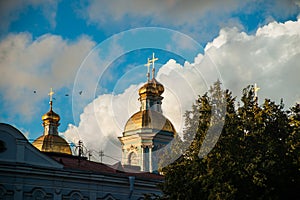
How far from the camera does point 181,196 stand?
2855 cm

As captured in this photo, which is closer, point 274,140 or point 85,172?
point 274,140

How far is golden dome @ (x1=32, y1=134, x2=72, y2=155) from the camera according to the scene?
55.8 meters

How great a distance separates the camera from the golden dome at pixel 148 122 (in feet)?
192

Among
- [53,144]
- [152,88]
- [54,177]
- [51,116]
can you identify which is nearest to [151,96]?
[152,88]

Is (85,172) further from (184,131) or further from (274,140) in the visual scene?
(274,140)

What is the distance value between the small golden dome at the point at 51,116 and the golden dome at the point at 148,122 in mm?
7513

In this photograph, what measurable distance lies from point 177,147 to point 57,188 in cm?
737

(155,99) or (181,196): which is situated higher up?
(155,99)

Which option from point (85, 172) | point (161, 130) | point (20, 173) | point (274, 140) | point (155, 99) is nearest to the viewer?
Result: point (274, 140)

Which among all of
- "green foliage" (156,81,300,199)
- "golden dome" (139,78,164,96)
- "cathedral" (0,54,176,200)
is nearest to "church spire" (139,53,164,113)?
"golden dome" (139,78,164,96)

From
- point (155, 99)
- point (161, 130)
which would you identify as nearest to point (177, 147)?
point (161, 130)

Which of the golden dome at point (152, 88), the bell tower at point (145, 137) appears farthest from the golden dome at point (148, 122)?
the golden dome at point (152, 88)

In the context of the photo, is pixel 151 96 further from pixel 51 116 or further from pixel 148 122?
pixel 51 116

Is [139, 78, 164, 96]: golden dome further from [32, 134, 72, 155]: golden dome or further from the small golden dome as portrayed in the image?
[32, 134, 72, 155]: golden dome
